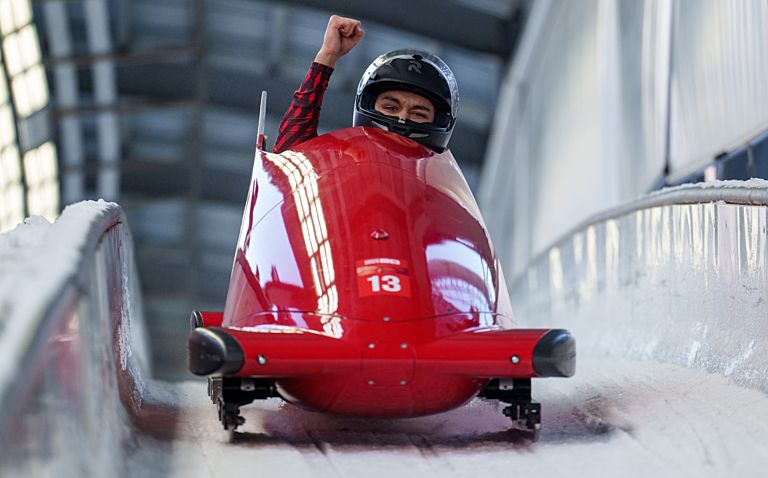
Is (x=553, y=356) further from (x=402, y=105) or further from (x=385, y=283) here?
(x=402, y=105)

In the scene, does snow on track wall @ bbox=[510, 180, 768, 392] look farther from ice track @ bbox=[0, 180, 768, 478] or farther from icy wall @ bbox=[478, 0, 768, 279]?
icy wall @ bbox=[478, 0, 768, 279]

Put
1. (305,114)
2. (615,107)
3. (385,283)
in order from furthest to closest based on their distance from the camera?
(615,107)
(305,114)
(385,283)

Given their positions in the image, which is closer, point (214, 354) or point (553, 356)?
point (214, 354)

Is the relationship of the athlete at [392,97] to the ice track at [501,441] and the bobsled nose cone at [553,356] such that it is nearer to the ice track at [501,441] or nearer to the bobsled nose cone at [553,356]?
the ice track at [501,441]

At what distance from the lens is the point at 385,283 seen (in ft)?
10.4

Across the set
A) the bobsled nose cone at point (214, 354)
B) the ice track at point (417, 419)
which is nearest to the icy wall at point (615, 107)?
the ice track at point (417, 419)

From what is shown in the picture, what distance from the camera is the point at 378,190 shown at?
351cm

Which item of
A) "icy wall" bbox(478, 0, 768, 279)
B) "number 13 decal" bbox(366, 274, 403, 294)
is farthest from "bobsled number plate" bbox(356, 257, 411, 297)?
"icy wall" bbox(478, 0, 768, 279)

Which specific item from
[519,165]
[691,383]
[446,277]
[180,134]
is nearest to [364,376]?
[446,277]

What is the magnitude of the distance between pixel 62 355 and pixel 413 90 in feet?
7.57

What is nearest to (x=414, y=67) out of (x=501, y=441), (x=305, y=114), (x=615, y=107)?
(x=305, y=114)

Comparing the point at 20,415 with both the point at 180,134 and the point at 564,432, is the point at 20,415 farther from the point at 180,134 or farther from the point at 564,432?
the point at 180,134

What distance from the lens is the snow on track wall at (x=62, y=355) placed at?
1761 mm

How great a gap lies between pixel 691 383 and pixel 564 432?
62cm
